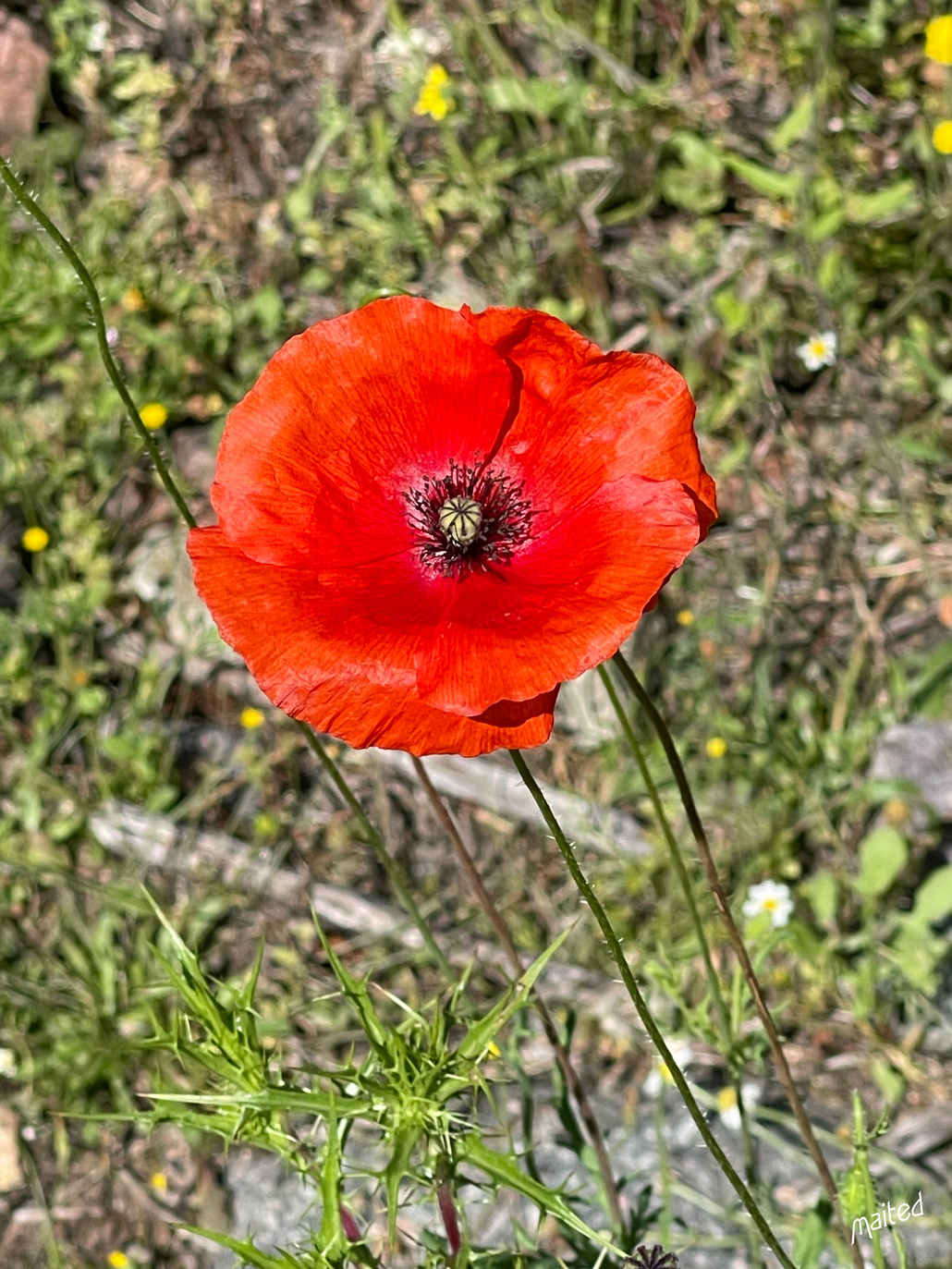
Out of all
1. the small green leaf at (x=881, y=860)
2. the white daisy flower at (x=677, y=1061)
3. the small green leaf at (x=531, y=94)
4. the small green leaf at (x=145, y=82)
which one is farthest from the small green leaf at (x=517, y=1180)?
the small green leaf at (x=145, y=82)

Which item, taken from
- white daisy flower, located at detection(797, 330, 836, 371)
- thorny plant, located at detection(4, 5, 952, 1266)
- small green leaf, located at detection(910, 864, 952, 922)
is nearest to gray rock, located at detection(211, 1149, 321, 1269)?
thorny plant, located at detection(4, 5, 952, 1266)

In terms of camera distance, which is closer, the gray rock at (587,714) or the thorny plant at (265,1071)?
the thorny plant at (265,1071)

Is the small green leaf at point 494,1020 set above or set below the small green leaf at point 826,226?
above

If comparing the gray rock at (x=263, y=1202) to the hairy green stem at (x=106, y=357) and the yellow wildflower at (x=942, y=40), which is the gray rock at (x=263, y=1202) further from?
the yellow wildflower at (x=942, y=40)

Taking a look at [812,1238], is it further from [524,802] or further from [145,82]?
[145,82]

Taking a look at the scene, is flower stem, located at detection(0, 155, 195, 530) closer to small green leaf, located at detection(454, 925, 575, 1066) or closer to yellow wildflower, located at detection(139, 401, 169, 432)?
small green leaf, located at detection(454, 925, 575, 1066)

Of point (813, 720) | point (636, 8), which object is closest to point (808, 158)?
point (636, 8)

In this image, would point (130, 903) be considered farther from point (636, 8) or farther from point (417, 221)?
point (636, 8)

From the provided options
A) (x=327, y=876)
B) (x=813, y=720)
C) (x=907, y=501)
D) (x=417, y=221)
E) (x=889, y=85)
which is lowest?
(x=327, y=876)
